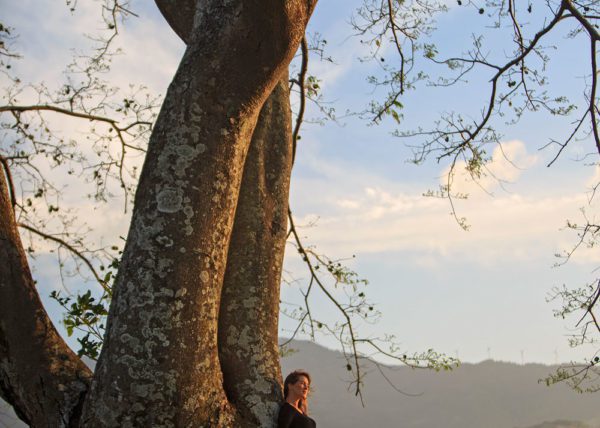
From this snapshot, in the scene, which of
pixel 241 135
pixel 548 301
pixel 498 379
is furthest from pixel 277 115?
pixel 498 379

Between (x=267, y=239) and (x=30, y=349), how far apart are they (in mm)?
1767

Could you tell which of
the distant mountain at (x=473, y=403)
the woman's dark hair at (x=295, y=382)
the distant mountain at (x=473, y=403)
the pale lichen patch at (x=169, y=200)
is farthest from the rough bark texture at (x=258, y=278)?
the distant mountain at (x=473, y=403)

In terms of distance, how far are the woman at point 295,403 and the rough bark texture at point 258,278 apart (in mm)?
74

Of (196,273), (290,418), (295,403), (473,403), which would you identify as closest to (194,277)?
(196,273)

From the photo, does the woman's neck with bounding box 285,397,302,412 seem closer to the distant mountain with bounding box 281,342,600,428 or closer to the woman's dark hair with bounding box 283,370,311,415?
the woman's dark hair with bounding box 283,370,311,415

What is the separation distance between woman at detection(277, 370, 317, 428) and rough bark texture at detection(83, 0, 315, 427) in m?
0.38

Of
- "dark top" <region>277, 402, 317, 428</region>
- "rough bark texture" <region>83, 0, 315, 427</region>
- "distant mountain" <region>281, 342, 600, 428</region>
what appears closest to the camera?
"rough bark texture" <region>83, 0, 315, 427</region>

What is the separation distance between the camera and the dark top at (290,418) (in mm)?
4423

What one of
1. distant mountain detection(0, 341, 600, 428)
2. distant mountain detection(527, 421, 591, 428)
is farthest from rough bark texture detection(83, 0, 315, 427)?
distant mountain detection(0, 341, 600, 428)

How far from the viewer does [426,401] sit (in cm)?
16762

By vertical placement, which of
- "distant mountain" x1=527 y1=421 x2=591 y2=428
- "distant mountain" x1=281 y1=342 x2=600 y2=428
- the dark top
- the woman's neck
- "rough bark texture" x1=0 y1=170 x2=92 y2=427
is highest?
"distant mountain" x1=281 y1=342 x2=600 y2=428

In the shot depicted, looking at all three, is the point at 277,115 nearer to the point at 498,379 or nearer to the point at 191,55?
the point at 191,55

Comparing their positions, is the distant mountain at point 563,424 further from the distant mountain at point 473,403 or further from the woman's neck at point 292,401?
the woman's neck at point 292,401

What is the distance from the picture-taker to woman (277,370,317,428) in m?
4.45
